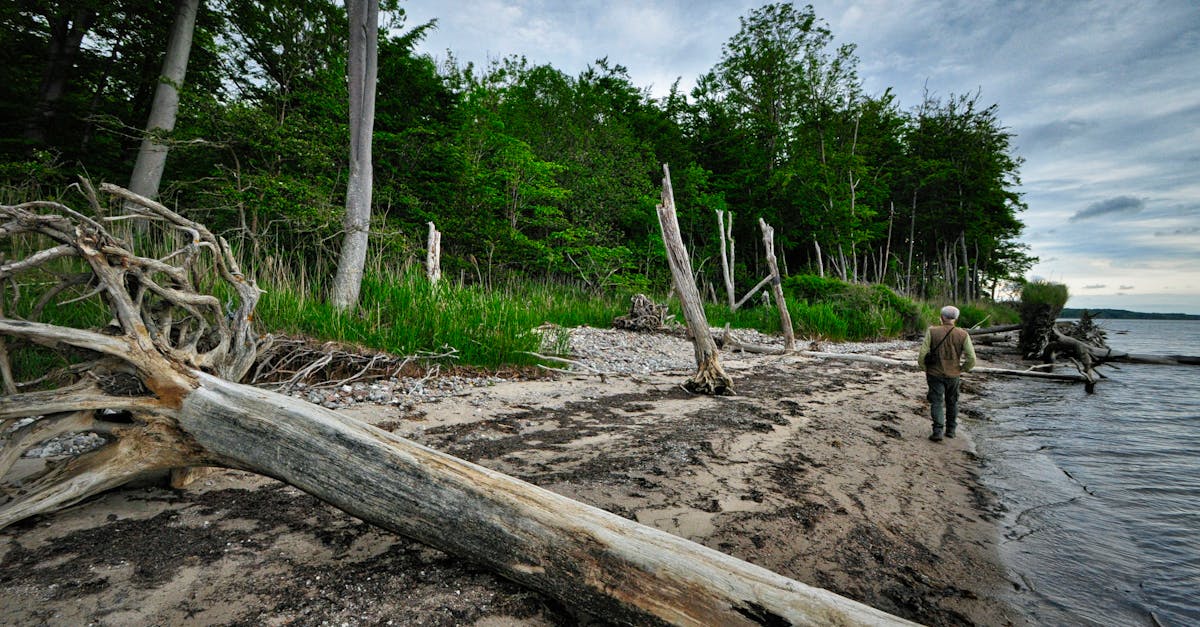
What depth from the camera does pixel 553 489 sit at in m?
2.87

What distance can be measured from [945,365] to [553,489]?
4778mm

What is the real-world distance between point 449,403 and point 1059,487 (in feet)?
18.4

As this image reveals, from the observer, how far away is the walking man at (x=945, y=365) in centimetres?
503

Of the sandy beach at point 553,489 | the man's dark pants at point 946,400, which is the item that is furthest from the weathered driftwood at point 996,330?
the sandy beach at point 553,489

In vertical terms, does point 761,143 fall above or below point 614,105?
below

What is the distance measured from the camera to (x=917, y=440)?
486cm

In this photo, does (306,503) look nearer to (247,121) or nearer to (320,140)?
(247,121)

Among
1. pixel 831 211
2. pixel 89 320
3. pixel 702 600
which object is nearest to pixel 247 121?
pixel 89 320

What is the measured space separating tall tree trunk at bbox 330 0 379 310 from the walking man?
311 inches

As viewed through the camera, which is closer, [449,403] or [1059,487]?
[1059,487]

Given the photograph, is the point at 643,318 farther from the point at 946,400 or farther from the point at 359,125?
the point at 359,125

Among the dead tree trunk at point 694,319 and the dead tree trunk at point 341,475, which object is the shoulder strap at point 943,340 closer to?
the dead tree trunk at point 694,319

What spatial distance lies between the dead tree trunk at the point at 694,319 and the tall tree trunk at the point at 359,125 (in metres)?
4.88

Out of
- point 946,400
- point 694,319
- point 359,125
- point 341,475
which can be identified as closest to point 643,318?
point 694,319
